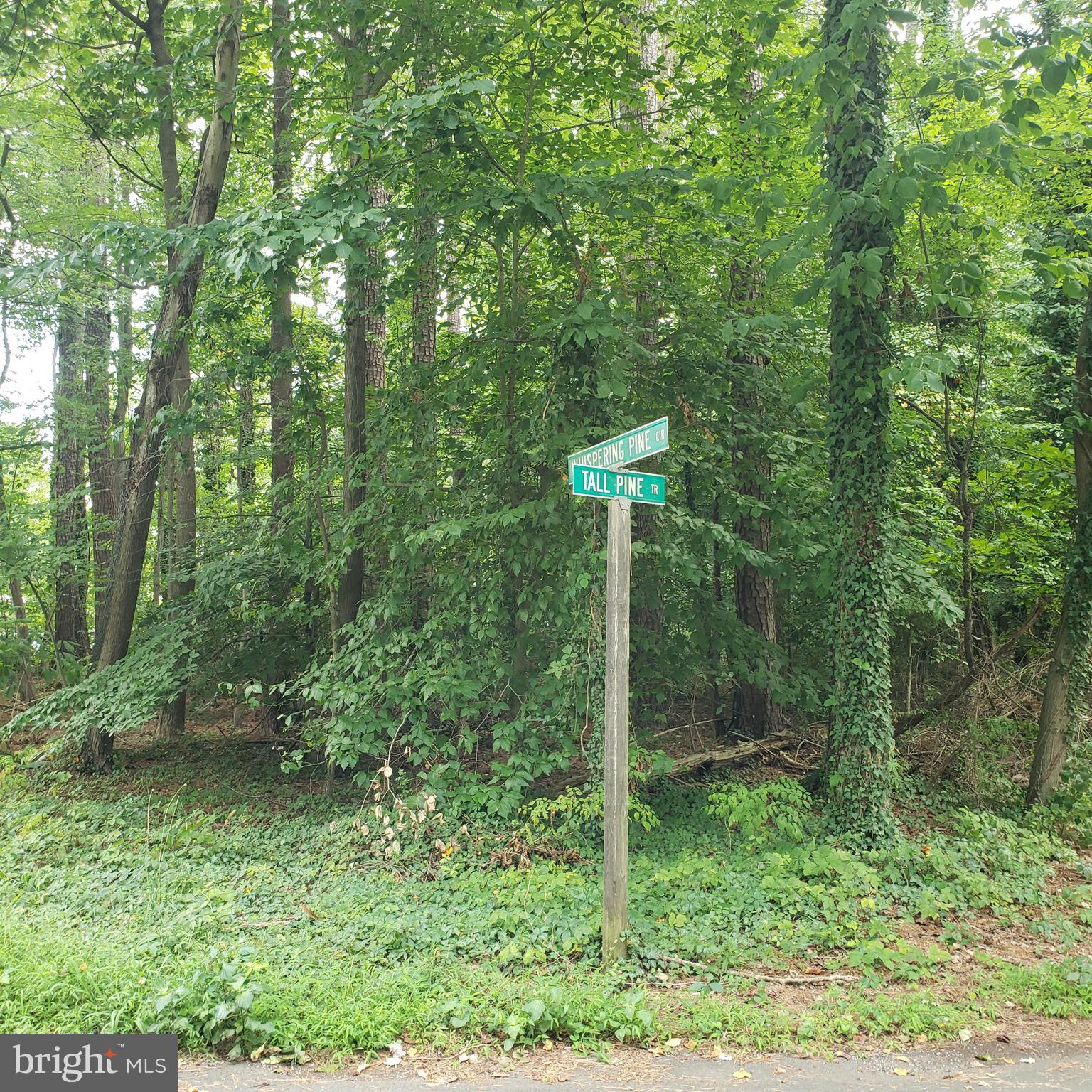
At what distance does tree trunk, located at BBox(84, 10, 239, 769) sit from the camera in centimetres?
939

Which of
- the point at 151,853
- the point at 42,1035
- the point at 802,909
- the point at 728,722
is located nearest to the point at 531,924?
the point at 802,909

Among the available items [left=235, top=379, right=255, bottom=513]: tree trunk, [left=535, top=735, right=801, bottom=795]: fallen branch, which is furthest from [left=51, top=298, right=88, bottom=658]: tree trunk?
[left=535, top=735, right=801, bottom=795]: fallen branch

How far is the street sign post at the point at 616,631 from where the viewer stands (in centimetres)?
489

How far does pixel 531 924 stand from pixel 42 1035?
276cm

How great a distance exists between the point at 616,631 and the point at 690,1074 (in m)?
2.31

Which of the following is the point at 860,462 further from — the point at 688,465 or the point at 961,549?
the point at 961,549

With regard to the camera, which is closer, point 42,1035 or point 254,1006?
point 42,1035

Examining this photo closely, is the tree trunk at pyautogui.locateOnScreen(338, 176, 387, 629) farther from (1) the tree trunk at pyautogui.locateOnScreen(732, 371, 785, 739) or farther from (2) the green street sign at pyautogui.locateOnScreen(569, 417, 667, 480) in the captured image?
(1) the tree trunk at pyautogui.locateOnScreen(732, 371, 785, 739)

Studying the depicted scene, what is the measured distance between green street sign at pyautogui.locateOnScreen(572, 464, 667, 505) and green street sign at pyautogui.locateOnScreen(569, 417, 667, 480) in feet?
0.13

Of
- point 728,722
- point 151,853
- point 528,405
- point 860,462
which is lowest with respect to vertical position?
point 151,853

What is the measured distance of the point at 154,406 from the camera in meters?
9.81

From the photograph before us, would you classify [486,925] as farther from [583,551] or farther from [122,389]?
[122,389]

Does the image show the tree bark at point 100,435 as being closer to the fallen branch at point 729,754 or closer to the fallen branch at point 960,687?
the fallen branch at point 729,754

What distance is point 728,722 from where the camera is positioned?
9.70 metres
